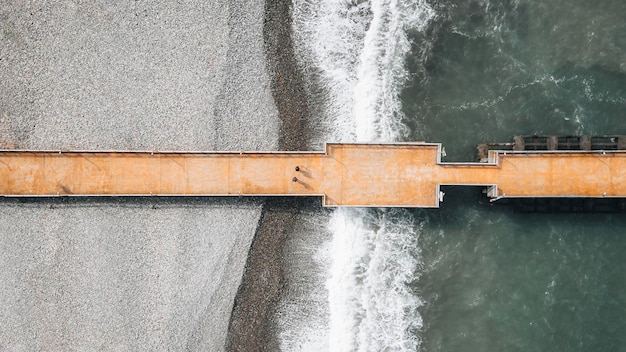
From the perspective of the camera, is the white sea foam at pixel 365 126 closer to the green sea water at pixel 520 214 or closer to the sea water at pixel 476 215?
the sea water at pixel 476 215

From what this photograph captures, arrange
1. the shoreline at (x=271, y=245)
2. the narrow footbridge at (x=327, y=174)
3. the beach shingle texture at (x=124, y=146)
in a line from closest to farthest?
the narrow footbridge at (x=327, y=174) < the beach shingle texture at (x=124, y=146) < the shoreline at (x=271, y=245)

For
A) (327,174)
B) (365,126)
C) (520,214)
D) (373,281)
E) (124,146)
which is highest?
(365,126)

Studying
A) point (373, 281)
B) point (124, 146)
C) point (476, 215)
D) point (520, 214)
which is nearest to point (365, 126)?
point (476, 215)

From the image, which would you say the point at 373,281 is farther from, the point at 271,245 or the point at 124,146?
→ the point at 124,146

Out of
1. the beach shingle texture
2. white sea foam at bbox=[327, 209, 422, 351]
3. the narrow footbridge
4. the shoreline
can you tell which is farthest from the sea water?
the beach shingle texture

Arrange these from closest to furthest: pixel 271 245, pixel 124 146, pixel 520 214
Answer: pixel 124 146 → pixel 271 245 → pixel 520 214

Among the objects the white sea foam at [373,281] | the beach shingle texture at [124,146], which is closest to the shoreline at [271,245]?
the beach shingle texture at [124,146]

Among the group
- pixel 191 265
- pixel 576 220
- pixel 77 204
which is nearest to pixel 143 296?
pixel 191 265
